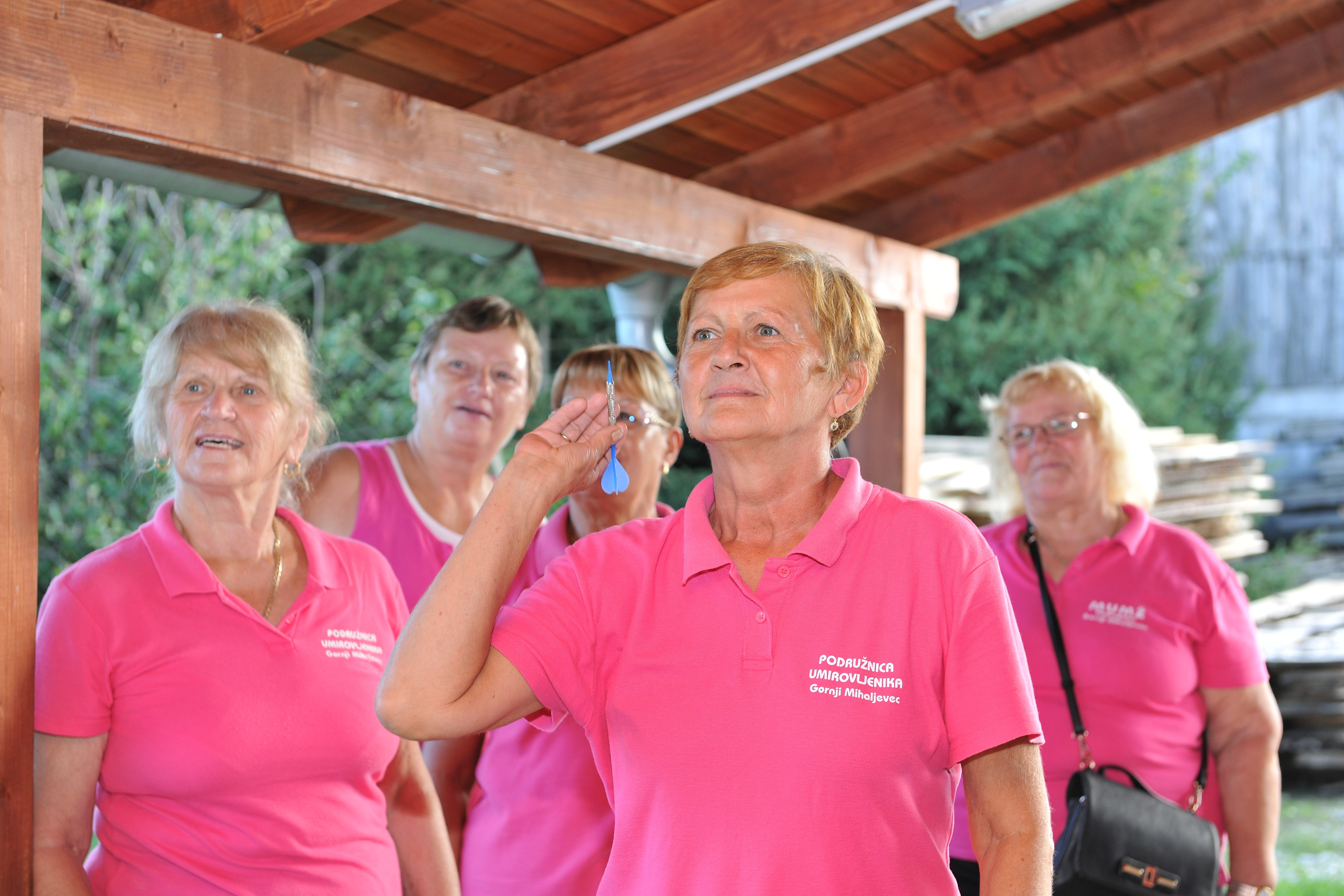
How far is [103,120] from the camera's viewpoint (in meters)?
2.16

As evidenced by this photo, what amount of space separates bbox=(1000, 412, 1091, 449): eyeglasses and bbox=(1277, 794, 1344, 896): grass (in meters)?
2.97

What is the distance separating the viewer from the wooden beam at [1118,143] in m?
4.40

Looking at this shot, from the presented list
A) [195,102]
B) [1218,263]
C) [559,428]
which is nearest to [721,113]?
[195,102]

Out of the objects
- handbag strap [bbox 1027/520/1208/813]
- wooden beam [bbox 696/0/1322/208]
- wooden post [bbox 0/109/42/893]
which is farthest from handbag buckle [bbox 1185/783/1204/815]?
wooden post [bbox 0/109/42/893]

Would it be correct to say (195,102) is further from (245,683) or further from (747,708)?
(747,708)

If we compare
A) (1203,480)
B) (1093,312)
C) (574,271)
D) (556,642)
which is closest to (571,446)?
(556,642)

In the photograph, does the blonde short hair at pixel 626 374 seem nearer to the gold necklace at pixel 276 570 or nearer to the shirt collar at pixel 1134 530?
the gold necklace at pixel 276 570

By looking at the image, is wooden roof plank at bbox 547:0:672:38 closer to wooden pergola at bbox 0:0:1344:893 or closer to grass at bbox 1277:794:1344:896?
wooden pergola at bbox 0:0:1344:893

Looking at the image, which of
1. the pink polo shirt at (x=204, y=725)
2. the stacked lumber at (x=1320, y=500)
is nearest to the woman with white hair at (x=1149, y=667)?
the pink polo shirt at (x=204, y=725)

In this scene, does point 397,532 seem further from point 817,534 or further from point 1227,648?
point 1227,648

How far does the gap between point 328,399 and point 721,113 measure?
4.77 meters

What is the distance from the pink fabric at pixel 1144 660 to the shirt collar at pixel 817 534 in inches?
54.6

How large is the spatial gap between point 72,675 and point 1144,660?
7.64 feet

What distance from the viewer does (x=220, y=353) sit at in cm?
230
